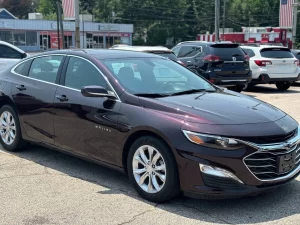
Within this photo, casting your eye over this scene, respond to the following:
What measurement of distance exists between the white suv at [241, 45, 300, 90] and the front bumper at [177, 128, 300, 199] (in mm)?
10841

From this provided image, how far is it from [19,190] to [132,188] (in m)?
1.27

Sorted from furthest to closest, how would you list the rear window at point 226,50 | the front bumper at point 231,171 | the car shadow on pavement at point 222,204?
the rear window at point 226,50 < the car shadow on pavement at point 222,204 < the front bumper at point 231,171

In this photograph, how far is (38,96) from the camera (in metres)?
5.89

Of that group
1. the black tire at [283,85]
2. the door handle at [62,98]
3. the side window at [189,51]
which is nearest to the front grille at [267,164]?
the door handle at [62,98]

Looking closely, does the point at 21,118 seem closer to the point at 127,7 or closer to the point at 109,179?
the point at 109,179

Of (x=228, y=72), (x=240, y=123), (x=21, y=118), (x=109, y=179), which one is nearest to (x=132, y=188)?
(x=109, y=179)

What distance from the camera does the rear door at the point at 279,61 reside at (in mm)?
14773

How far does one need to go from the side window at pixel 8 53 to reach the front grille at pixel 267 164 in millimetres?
11065

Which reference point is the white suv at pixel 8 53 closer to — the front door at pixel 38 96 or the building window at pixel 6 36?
the front door at pixel 38 96

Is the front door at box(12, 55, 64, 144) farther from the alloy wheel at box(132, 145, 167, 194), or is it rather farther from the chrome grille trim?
the chrome grille trim

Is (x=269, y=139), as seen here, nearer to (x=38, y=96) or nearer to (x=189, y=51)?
(x=38, y=96)

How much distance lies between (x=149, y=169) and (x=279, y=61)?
447 inches

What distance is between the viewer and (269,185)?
4.29m

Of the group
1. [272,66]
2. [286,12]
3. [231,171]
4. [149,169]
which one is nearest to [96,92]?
[149,169]
